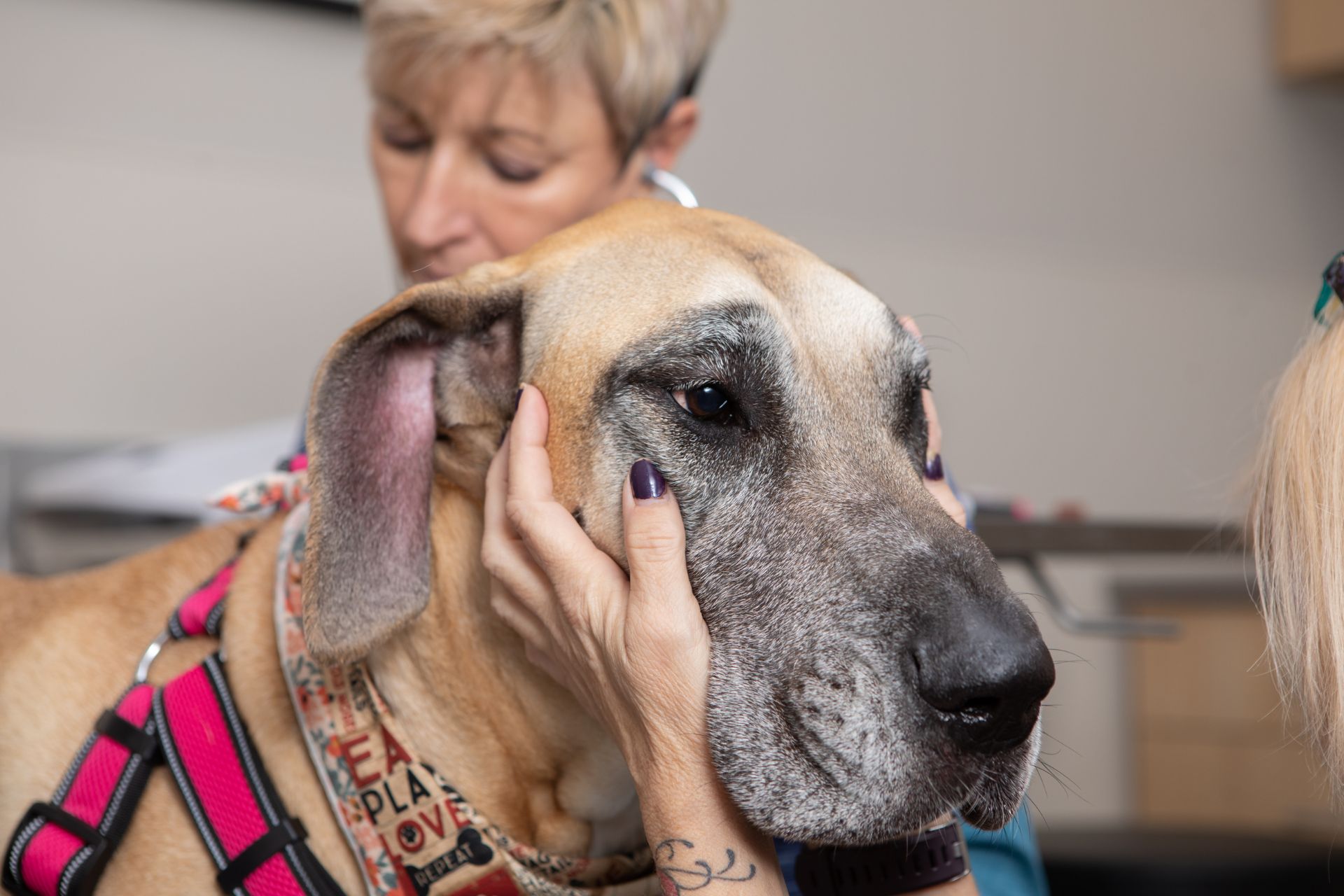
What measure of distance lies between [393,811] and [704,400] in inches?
21.4

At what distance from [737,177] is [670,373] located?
298 centimetres

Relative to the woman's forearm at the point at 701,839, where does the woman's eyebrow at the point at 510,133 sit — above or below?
above

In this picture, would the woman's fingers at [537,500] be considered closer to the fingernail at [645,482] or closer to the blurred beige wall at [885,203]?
the fingernail at [645,482]

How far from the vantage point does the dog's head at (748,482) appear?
1.01m

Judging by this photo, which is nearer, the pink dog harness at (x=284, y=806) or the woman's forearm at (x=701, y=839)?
the woman's forearm at (x=701, y=839)

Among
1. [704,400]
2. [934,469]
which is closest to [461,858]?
[704,400]

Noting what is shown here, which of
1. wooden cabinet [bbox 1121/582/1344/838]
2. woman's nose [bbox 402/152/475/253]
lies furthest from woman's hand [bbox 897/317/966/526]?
wooden cabinet [bbox 1121/582/1344/838]

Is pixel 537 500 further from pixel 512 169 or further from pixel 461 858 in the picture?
pixel 512 169

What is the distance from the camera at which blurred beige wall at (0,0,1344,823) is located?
120 inches

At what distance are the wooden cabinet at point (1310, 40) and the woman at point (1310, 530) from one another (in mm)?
4372

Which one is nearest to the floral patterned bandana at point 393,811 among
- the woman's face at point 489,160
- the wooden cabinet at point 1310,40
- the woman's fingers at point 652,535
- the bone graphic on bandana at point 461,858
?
the bone graphic on bandana at point 461,858

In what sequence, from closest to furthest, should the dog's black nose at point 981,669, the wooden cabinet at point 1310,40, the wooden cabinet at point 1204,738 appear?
the dog's black nose at point 981,669 < the wooden cabinet at point 1204,738 < the wooden cabinet at point 1310,40

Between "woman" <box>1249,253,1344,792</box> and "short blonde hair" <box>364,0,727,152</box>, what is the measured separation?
3.92 feet

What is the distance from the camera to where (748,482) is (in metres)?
1.18
